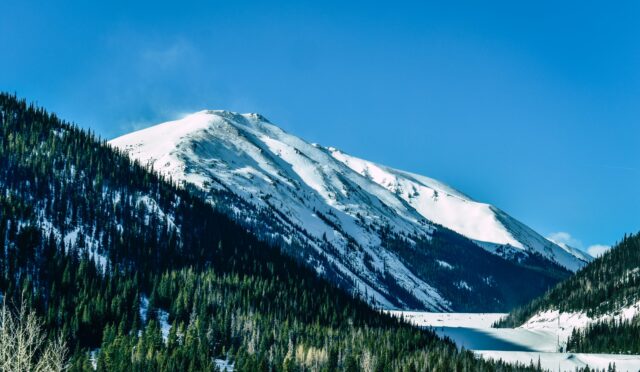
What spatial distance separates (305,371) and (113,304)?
198ft

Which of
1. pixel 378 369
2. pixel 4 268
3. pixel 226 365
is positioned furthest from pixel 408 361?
pixel 4 268

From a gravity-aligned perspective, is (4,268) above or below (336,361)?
above

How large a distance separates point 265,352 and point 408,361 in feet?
130

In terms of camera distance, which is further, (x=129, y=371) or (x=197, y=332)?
(x=197, y=332)

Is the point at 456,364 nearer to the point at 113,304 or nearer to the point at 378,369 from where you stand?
the point at 378,369

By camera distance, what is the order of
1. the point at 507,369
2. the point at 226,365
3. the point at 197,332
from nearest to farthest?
the point at 226,365
the point at 197,332
the point at 507,369

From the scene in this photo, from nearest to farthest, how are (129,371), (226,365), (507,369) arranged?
1. (129,371)
2. (226,365)
3. (507,369)

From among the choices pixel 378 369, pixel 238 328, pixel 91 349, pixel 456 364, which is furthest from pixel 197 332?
Result: pixel 456 364

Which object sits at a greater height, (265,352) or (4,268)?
(4,268)

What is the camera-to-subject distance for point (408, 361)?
180 meters

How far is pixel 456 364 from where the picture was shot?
610 feet

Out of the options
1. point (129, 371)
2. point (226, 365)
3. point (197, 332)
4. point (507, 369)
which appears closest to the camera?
point (129, 371)

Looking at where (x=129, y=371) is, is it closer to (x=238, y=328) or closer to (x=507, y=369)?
(x=238, y=328)

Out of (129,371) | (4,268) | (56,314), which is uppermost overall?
(4,268)
